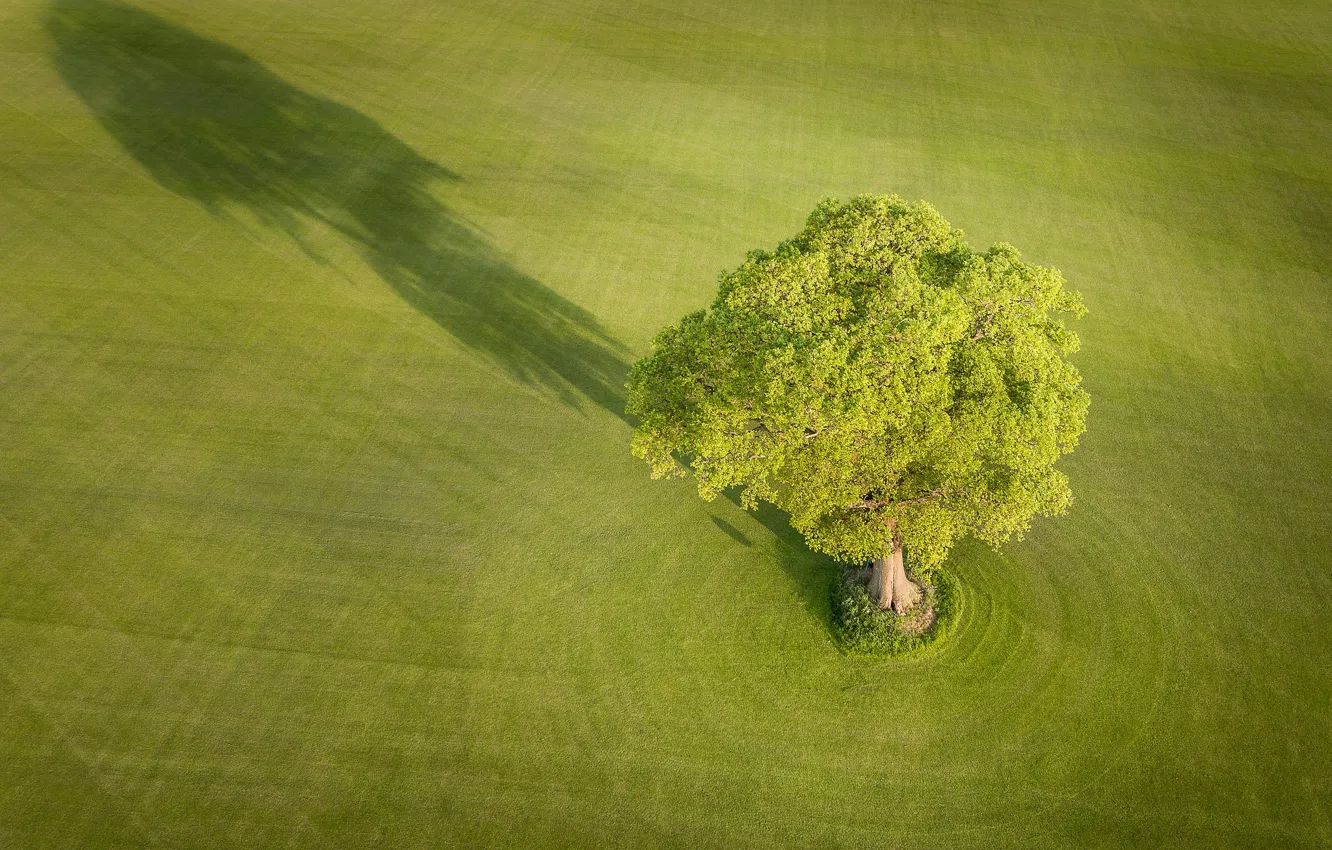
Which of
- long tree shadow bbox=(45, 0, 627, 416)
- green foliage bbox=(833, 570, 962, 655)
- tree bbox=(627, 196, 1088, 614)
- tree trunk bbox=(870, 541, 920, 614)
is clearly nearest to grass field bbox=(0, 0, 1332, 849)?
long tree shadow bbox=(45, 0, 627, 416)

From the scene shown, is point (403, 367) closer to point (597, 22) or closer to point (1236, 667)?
point (1236, 667)

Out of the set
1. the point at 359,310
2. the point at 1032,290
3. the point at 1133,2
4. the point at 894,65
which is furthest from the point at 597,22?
the point at 1032,290

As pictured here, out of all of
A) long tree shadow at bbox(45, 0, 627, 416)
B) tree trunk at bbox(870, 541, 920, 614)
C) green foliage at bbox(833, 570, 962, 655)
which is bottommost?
green foliage at bbox(833, 570, 962, 655)

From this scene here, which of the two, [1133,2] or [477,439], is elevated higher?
[1133,2]

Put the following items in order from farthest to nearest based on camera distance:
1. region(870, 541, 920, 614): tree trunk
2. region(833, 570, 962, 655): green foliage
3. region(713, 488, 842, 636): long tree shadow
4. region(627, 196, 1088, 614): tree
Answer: region(713, 488, 842, 636): long tree shadow
region(833, 570, 962, 655): green foliage
region(870, 541, 920, 614): tree trunk
region(627, 196, 1088, 614): tree

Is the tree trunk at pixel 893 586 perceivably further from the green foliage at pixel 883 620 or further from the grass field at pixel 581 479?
the grass field at pixel 581 479

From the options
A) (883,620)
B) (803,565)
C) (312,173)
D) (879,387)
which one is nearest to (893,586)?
(883,620)

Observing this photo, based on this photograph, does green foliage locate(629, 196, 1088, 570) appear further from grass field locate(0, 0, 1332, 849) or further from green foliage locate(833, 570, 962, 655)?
grass field locate(0, 0, 1332, 849)
